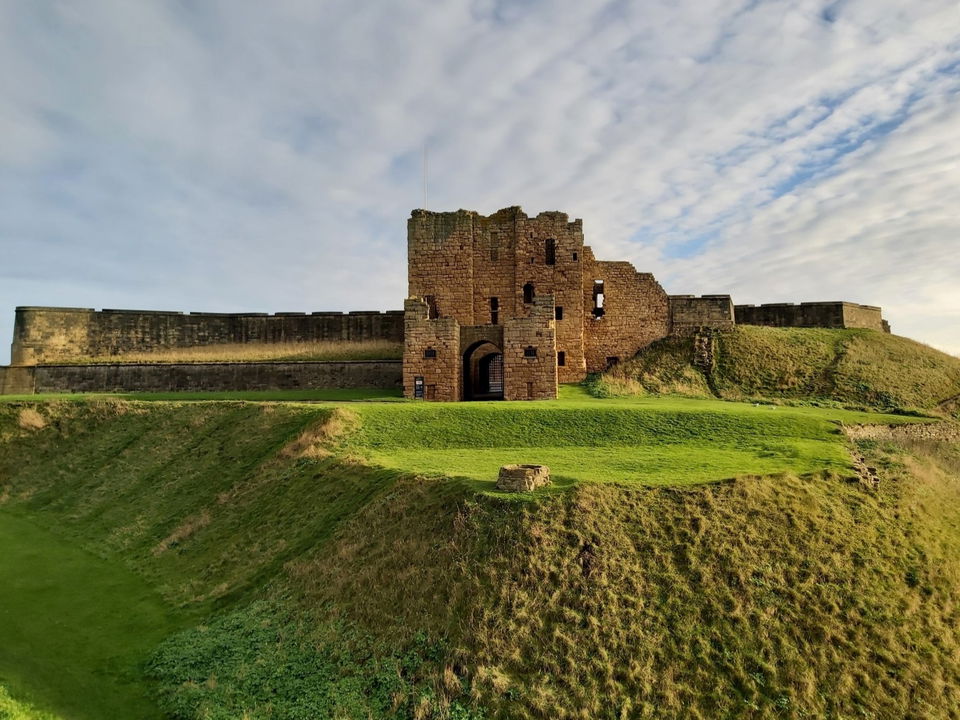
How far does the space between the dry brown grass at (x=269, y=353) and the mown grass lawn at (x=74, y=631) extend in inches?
732

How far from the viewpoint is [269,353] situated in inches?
1409

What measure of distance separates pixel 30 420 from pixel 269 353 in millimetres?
12465

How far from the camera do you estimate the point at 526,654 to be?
9.80 m

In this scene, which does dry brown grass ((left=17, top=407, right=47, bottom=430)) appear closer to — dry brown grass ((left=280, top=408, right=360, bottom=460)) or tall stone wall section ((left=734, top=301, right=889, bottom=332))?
dry brown grass ((left=280, top=408, right=360, bottom=460))

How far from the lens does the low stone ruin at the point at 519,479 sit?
12.8 meters

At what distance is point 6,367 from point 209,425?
17732 millimetres

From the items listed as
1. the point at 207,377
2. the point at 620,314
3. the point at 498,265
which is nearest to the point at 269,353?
the point at 207,377

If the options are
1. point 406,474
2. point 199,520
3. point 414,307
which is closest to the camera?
point 406,474

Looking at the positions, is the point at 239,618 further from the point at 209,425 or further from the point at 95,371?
the point at 95,371

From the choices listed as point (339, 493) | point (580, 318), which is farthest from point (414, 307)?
point (339, 493)

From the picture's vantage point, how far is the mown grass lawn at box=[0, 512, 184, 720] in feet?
33.5

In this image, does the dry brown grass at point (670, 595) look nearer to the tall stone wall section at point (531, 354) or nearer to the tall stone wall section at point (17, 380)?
the tall stone wall section at point (531, 354)

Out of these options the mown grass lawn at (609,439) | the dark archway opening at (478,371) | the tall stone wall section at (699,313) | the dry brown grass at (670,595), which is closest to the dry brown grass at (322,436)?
the mown grass lawn at (609,439)

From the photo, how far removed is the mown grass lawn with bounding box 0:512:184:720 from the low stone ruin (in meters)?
7.33
